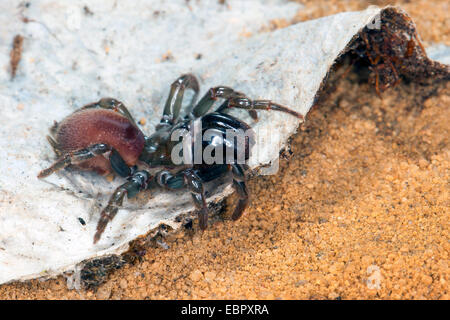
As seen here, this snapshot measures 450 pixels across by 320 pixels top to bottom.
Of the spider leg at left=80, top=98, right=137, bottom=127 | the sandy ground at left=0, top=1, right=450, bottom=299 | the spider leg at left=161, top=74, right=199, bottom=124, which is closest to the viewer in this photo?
the sandy ground at left=0, top=1, right=450, bottom=299

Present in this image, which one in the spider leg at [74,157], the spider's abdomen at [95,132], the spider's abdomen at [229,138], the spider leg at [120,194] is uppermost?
the spider's abdomen at [229,138]

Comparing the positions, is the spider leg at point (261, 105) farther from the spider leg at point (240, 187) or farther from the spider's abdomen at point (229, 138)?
the spider leg at point (240, 187)

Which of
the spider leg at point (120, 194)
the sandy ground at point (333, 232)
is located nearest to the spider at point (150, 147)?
the spider leg at point (120, 194)

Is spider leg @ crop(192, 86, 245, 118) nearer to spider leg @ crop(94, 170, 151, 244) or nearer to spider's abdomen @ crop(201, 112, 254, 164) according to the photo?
spider's abdomen @ crop(201, 112, 254, 164)

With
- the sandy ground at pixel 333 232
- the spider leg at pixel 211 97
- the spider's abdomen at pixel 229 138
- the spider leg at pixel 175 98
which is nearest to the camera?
the sandy ground at pixel 333 232

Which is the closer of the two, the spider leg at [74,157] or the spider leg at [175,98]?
the spider leg at [74,157]

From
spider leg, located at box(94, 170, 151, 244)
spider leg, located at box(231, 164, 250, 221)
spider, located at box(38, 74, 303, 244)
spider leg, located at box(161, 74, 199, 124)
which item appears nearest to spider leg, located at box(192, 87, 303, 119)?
spider, located at box(38, 74, 303, 244)

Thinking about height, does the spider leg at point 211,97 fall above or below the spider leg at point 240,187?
above
